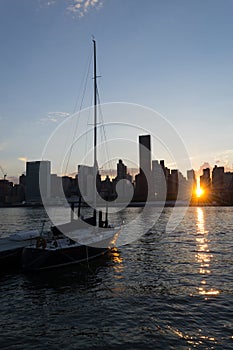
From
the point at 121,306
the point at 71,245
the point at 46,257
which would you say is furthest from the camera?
the point at 71,245

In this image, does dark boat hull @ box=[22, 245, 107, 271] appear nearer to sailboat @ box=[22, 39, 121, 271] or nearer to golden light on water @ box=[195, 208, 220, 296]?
sailboat @ box=[22, 39, 121, 271]

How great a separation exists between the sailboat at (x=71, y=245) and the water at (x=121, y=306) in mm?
1030

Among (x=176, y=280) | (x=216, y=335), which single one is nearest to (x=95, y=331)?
(x=216, y=335)

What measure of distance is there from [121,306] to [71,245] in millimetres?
11562

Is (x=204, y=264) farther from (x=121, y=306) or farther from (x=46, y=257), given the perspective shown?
(x=46, y=257)

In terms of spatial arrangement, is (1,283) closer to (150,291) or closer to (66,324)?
(66,324)

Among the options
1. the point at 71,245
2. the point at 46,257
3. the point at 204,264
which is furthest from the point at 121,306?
the point at 204,264

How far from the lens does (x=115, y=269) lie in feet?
102

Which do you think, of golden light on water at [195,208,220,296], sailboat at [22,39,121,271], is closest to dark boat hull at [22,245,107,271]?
sailboat at [22,39,121,271]

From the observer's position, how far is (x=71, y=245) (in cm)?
3094

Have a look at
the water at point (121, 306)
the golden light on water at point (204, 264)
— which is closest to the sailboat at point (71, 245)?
the water at point (121, 306)

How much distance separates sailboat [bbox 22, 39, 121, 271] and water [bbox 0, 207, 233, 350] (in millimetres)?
1030

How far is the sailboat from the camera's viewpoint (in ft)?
94.6

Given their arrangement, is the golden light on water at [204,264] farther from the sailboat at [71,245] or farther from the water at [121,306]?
the sailboat at [71,245]
